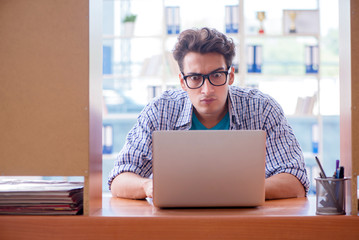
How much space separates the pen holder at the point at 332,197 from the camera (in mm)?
1163

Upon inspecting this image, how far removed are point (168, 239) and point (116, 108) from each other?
358 cm

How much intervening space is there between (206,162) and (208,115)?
0.98m

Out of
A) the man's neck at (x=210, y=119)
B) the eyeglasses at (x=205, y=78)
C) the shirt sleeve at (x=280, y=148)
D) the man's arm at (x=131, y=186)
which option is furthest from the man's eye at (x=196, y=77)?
the man's arm at (x=131, y=186)

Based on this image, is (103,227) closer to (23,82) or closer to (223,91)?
(23,82)

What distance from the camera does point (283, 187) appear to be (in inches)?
64.6

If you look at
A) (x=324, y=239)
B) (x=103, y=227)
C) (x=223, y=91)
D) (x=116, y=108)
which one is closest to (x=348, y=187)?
(x=324, y=239)

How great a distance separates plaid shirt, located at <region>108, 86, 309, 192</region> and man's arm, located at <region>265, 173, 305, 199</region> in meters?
0.11

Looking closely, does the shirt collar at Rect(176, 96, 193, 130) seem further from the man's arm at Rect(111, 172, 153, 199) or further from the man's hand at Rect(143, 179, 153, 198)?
the man's hand at Rect(143, 179, 153, 198)

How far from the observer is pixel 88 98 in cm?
124

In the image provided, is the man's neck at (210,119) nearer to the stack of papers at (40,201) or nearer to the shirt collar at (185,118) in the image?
the shirt collar at (185,118)

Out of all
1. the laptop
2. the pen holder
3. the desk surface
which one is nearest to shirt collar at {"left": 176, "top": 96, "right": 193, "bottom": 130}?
the desk surface

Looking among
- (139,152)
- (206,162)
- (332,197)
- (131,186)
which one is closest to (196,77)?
(139,152)

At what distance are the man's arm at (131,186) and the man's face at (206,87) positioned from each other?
0.47 m

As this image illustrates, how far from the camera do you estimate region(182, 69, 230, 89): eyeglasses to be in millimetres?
2012
